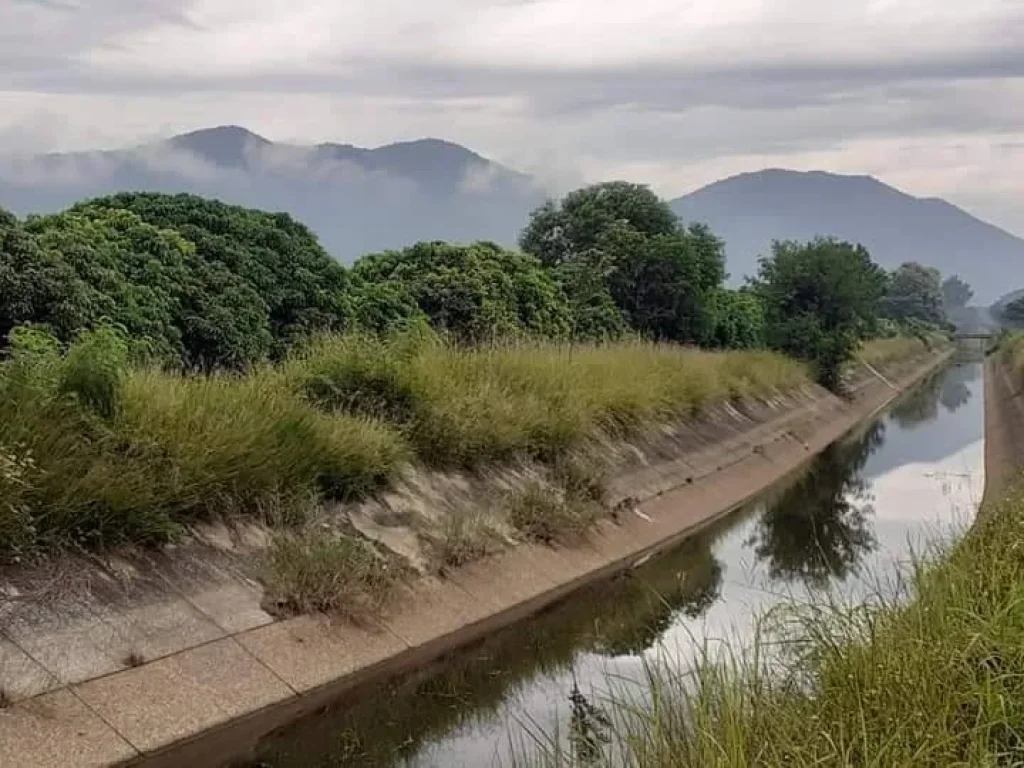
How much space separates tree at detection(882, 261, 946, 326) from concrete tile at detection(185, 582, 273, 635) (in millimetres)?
120966

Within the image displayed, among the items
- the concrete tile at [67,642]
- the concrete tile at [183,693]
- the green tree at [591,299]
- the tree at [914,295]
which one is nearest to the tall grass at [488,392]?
the concrete tile at [183,693]

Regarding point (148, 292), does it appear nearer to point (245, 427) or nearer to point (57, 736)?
point (245, 427)

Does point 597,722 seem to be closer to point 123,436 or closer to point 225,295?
point 123,436

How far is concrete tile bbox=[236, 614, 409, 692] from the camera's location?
10211mm

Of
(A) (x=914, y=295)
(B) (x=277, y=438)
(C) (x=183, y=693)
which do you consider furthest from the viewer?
(A) (x=914, y=295)

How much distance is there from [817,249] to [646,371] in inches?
949

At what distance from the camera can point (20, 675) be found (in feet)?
27.3

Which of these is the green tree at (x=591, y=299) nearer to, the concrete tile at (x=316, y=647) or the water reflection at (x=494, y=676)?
the water reflection at (x=494, y=676)

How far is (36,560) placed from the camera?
370 inches

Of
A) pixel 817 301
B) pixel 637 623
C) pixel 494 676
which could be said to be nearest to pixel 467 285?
pixel 637 623

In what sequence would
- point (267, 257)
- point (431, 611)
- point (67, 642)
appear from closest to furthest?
point (67, 642), point (431, 611), point (267, 257)

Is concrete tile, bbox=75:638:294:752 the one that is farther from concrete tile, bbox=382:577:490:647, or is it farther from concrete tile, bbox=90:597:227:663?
concrete tile, bbox=382:577:490:647

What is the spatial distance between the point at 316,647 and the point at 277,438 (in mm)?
2696

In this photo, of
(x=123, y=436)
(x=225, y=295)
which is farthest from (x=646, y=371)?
(x=123, y=436)
